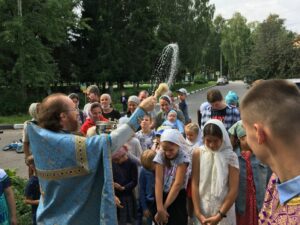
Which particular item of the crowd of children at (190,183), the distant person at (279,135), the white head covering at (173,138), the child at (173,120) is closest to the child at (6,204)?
the crowd of children at (190,183)

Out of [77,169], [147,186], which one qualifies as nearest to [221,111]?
[147,186]

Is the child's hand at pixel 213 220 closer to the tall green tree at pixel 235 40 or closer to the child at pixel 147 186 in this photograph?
the child at pixel 147 186

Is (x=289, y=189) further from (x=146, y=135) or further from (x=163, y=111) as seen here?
(x=163, y=111)

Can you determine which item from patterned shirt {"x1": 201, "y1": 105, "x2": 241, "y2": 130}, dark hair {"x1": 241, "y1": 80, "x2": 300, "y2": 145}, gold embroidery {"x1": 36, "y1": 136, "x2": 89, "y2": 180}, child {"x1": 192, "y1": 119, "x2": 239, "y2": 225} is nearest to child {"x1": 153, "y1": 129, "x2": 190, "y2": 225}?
child {"x1": 192, "y1": 119, "x2": 239, "y2": 225}

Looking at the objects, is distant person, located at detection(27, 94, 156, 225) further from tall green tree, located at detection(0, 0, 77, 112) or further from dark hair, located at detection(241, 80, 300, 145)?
tall green tree, located at detection(0, 0, 77, 112)

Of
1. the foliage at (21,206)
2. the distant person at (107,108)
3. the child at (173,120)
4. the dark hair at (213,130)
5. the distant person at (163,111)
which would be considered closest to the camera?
the dark hair at (213,130)

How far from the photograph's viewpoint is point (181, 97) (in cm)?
1046

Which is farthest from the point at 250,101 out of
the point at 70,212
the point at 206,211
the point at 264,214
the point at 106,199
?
the point at 206,211

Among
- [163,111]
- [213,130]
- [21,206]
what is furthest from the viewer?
[163,111]

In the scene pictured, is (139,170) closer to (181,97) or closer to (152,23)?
(181,97)

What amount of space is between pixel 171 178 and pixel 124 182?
0.66 meters

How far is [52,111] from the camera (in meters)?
2.62

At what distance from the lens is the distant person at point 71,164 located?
2.57 metres

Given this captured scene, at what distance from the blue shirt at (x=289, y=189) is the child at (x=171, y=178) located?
8.79 ft
